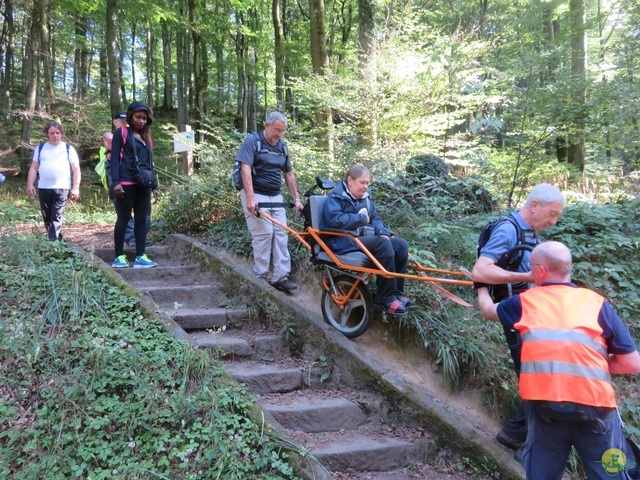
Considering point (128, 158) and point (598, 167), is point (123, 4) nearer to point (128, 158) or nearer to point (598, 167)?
point (128, 158)

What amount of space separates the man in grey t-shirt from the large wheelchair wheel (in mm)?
643

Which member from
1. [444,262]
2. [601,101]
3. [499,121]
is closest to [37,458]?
[444,262]

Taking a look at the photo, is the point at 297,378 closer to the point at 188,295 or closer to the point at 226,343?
the point at 226,343

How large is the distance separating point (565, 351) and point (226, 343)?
9.76ft

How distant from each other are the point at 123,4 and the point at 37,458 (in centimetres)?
1280

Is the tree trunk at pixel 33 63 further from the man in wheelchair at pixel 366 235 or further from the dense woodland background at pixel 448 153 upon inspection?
the man in wheelchair at pixel 366 235

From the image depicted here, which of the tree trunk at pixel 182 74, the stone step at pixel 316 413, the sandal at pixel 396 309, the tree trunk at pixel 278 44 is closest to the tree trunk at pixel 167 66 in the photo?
the tree trunk at pixel 182 74

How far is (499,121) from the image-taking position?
690cm

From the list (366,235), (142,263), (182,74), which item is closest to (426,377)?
(366,235)

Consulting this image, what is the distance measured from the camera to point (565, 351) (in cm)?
200

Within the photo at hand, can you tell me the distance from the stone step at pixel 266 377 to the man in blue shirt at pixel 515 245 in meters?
1.88

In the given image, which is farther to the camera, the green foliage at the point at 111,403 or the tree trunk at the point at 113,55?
the tree trunk at the point at 113,55

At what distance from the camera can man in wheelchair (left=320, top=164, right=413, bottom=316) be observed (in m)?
4.01

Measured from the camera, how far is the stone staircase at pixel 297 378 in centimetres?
320
